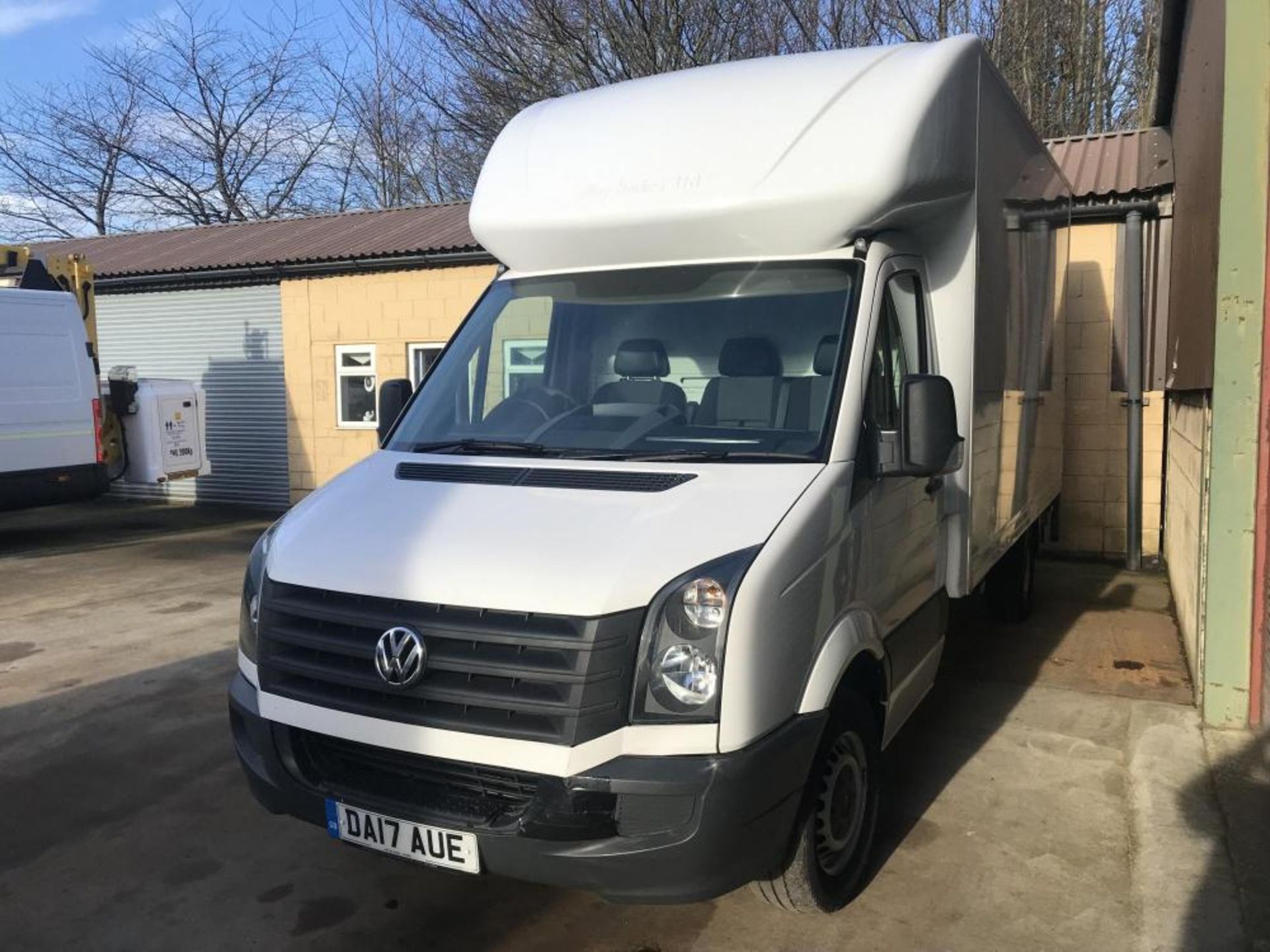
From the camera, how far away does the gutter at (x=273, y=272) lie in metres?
12.0

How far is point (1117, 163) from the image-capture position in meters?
10.7

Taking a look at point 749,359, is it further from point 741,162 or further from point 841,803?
point 841,803

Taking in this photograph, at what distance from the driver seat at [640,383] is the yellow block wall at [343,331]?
26.7 ft

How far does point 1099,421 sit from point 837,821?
25.5ft

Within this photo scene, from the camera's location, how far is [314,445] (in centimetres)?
1324

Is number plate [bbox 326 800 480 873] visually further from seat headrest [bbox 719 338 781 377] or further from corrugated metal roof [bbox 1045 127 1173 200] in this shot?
corrugated metal roof [bbox 1045 127 1173 200]

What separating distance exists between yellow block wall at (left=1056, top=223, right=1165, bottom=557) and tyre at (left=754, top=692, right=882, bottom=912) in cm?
708

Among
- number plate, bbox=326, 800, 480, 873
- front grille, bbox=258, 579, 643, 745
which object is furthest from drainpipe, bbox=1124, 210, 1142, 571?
number plate, bbox=326, 800, 480, 873

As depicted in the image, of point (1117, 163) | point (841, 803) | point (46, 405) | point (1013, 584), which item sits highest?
point (1117, 163)

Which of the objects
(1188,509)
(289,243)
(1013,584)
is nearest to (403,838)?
(1013,584)

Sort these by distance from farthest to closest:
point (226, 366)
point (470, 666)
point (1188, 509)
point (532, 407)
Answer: point (226, 366)
point (1188, 509)
point (532, 407)
point (470, 666)

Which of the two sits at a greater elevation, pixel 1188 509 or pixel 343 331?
pixel 343 331

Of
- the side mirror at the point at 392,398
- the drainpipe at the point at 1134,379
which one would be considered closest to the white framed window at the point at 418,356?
the drainpipe at the point at 1134,379

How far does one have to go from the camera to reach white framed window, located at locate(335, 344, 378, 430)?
42.0ft
